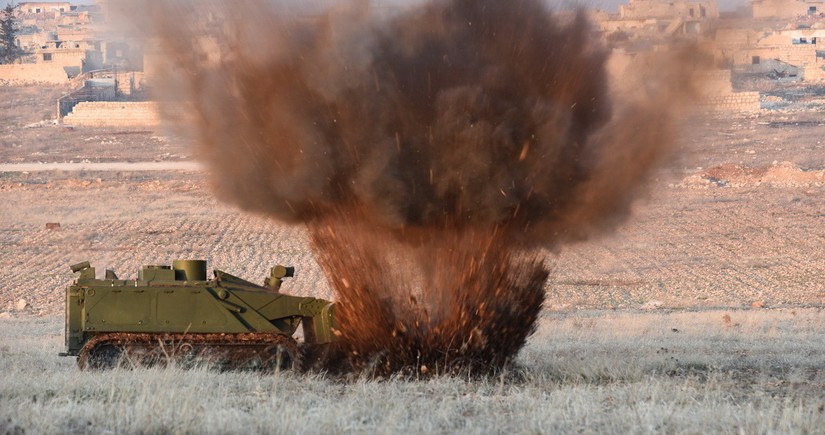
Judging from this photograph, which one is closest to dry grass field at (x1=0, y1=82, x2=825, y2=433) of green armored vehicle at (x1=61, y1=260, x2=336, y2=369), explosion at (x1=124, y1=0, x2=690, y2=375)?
green armored vehicle at (x1=61, y1=260, x2=336, y2=369)

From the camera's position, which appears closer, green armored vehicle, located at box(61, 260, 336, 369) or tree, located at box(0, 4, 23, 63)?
green armored vehicle, located at box(61, 260, 336, 369)

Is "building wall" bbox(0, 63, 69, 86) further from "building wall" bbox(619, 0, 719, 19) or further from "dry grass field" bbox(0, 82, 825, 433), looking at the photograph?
"building wall" bbox(619, 0, 719, 19)

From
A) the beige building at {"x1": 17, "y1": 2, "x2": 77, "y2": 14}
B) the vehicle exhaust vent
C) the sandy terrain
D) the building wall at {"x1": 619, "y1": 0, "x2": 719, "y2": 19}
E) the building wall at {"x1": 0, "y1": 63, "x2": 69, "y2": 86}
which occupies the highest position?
the beige building at {"x1": 17, "y1": 2, "x2": 77, "y2": 14}

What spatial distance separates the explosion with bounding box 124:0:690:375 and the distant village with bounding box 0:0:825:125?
1.77ft

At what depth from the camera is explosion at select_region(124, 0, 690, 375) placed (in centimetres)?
1422

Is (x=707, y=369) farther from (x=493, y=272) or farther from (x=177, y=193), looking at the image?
(x=177, y=193)

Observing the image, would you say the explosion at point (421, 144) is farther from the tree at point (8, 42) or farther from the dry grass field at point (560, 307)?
the tree at point (8, 42)

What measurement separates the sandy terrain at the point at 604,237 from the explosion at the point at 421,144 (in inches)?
51.7

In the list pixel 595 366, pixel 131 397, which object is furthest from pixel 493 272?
pixel 131 397

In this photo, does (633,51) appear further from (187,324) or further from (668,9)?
(187,324)

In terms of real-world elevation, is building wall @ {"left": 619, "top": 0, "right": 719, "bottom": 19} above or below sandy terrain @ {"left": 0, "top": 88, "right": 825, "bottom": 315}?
above

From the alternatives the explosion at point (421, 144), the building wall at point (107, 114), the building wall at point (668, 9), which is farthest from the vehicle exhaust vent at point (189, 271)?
the building wall at point (107, 114)

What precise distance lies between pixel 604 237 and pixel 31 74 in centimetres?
7924

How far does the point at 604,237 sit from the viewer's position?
635 inches
